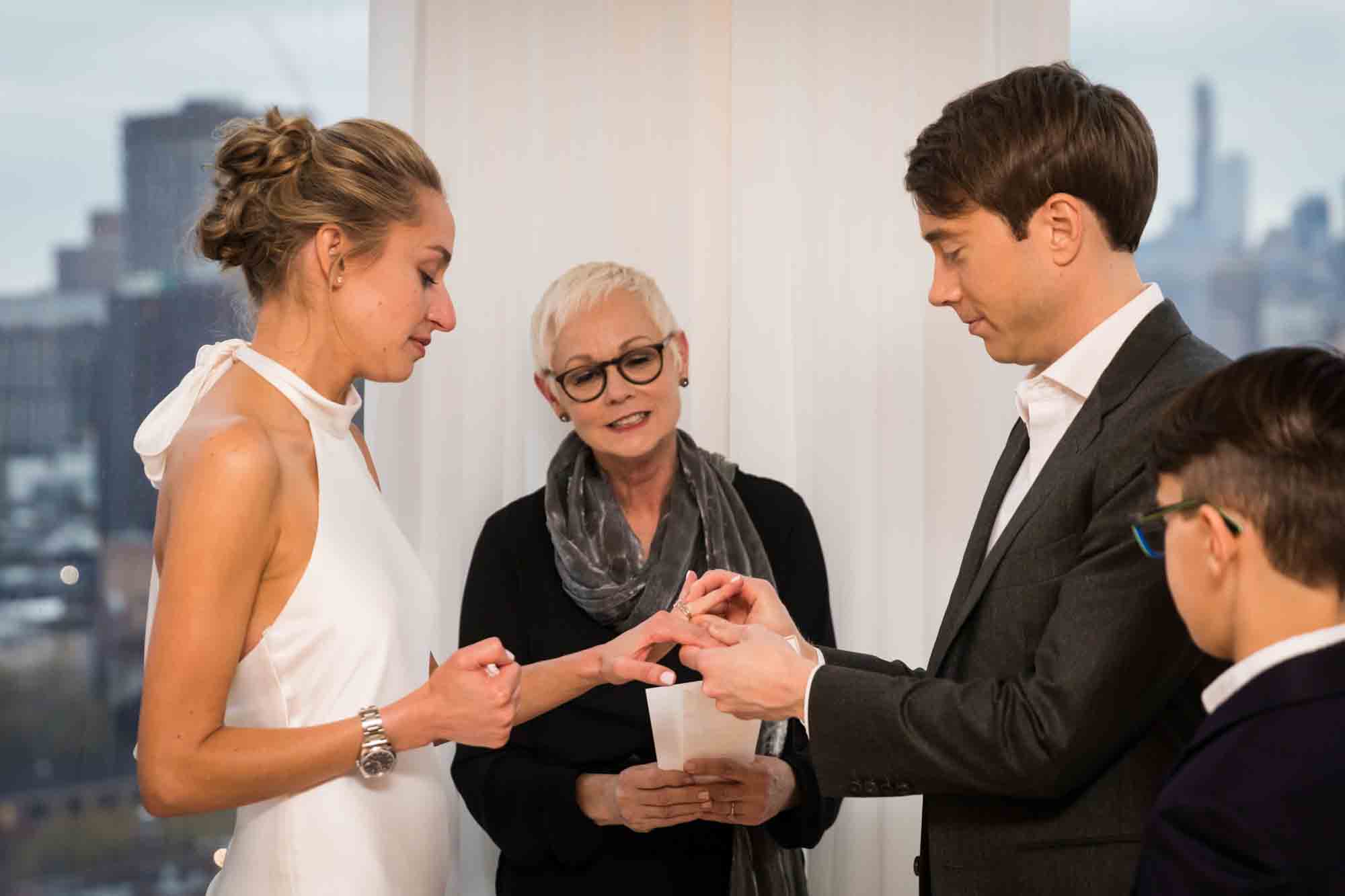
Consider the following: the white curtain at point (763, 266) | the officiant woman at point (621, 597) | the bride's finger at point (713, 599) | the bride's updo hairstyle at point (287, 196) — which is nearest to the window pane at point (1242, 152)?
the white curtain at point (763, 266)

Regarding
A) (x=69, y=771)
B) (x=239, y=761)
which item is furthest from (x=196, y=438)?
(x=69, y=771)

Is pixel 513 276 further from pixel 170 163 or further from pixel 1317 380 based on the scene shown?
pixel 1317 380

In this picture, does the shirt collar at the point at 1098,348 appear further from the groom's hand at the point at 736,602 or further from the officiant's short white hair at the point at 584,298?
the officiant's short white hair at the point at 584,298

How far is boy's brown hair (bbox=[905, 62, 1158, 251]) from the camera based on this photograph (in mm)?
1775

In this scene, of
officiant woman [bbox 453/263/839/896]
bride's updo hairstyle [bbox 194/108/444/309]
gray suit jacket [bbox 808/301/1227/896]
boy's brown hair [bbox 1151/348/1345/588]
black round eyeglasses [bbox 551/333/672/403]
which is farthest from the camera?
black round eyeglasses [bbox 551/333/672/403]

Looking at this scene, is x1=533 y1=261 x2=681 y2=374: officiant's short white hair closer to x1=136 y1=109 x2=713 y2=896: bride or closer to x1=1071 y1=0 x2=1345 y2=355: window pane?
x1=136 y1=109 x2=713 y2=896: bride

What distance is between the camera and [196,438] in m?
1.77

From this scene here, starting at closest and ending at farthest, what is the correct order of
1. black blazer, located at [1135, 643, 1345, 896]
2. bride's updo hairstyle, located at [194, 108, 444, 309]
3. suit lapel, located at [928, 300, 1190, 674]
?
black blazer, located at [1135, 643, 1345, 896], suit lapel, located at [928, 300, 1190, 674], bride's updo hairstyle, located at [194, 108, 444, 309]

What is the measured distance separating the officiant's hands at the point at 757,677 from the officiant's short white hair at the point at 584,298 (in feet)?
3.14

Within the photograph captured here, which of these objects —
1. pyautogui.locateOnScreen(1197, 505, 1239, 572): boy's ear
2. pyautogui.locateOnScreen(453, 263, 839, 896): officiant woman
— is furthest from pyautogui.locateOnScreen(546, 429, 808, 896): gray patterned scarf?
pyautogui.locateOnScreen(1197, 505, 1239, 572): boy's ear

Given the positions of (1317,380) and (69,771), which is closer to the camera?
(1317,380)

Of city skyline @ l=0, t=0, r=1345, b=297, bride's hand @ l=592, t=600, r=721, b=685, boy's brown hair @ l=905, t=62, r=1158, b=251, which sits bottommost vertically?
bride's hand @ l=592, t=600, r=721, b=685

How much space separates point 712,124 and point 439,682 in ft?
5.71

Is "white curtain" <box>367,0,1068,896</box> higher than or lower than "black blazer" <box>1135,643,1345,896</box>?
higher
